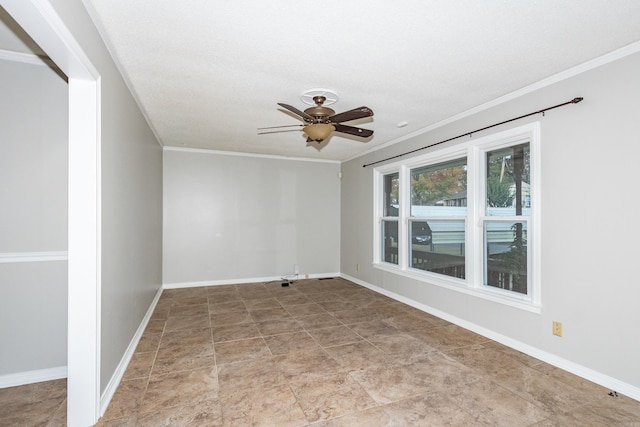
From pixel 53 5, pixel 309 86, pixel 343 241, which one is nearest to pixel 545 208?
pixel 309 86

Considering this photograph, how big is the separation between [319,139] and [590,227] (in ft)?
7.80

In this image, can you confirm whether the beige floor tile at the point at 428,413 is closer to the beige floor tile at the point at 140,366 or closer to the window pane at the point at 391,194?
the beige floor tile at the point at 140,366

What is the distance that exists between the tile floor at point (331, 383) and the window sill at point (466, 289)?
0.42 meters

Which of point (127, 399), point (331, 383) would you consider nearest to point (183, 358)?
point (127, 399)

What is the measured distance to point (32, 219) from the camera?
7.87 feet

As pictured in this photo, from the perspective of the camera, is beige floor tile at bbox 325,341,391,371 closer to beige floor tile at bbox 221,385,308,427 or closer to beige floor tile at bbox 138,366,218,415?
beige floor tile at bbox 221,385,308,427

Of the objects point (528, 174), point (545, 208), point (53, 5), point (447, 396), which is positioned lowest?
point (447, 396)

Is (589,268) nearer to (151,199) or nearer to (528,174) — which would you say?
(528,174)

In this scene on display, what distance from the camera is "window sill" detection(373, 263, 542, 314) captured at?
9.60 feet

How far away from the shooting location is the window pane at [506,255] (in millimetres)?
3084

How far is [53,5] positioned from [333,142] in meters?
3.87

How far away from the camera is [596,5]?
71.1 inches

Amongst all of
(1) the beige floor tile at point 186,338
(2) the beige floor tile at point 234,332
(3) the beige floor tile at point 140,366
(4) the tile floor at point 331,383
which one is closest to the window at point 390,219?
(4) the tile floor at point 331,383

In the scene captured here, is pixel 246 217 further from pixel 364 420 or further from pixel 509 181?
pixel 364 420
